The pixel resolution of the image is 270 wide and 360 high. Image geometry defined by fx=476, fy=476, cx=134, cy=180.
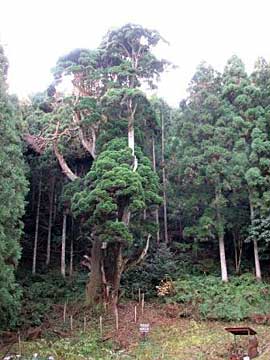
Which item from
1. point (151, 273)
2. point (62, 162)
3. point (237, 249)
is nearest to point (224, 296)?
point (151, 273)

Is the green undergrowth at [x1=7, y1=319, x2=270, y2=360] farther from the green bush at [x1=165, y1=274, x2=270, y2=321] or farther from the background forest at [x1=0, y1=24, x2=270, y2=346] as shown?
the background forest at [x1=0, y1=24, x2=270, y2=346]

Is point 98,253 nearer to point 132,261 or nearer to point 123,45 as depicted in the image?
point 132,261

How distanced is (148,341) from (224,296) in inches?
170

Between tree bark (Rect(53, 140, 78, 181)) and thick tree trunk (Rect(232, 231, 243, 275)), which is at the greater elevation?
tree bark (Rect(53, 140, 78, 181))

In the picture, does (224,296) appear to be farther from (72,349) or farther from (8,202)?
(8,202)

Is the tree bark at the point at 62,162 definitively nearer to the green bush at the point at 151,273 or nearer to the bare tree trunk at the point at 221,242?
the green bush at the point at 151,273

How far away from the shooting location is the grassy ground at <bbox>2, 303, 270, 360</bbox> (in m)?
13.9

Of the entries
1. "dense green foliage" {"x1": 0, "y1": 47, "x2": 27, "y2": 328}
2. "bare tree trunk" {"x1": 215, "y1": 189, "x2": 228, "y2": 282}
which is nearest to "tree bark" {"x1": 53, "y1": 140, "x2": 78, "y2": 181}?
"dense green foliage" {"x1": 0, "y1": 47, "x2": 27, "y2": 328}

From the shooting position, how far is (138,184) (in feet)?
60.7

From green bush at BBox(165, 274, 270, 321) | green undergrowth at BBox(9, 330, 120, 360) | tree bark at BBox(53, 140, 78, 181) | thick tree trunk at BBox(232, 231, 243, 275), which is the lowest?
green undergrowth at BBox(9, 330, 120, 360)

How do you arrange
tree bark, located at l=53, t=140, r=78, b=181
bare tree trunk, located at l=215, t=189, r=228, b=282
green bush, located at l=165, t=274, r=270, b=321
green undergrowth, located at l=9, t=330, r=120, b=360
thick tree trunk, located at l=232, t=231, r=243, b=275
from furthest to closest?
thick tree trunk, located at l=232, t=231, r=243, b=275
tree bark, located at l=53, t=140, r=78, b=181
bare tree trunk, located at l=215, t=189, r=228, b=282
green bush, located at l=165, t=274, r=270, b=321
green undergrowth, located at l=9, t=330, r=120, b=360

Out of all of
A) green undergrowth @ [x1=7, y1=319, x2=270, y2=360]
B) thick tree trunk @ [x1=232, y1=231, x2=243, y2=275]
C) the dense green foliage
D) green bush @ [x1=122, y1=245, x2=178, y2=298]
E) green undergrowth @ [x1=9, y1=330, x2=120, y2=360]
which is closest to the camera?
green undergrowth @ [x1=7, y1=319, x2=270, y2=360]

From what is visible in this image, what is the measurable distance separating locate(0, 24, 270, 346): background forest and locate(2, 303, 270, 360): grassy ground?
105 centimetres

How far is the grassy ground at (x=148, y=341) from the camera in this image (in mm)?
13867
